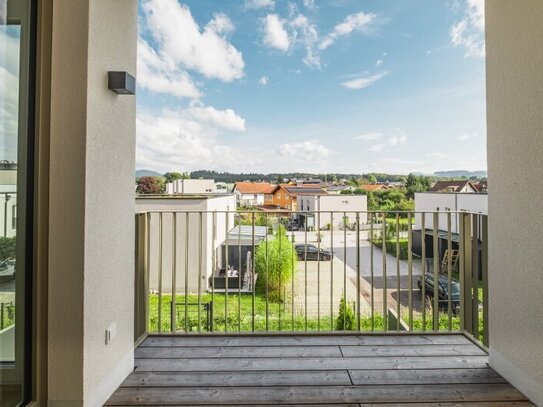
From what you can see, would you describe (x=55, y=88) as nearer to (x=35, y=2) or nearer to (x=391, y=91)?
(x=35, y=2)

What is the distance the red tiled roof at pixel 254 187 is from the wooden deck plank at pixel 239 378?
160 inches

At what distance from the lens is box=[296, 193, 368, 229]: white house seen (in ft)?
9.18

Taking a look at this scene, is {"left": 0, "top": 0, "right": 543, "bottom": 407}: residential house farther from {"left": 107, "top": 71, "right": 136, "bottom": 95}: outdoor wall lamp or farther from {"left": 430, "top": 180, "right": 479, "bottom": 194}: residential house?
{"left": 430, "top": 180, "right": 479, "bottom": 194}: residential house

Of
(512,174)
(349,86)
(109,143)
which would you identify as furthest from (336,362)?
(349,86)

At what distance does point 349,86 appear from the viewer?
13.1 metres

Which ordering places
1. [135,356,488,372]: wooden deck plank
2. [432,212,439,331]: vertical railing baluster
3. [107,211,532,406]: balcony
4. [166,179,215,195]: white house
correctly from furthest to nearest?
1. [166,179,215,195]: white house
2. [432,212,439,331]: vertical railing baluster
3. [135,356,488,372]: wooden deck plank
4. [107,211,532,406]: balcony

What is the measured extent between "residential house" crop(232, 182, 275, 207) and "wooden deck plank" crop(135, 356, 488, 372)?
3.03 metres

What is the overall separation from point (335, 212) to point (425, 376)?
134 cm

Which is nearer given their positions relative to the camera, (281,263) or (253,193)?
(281,263)

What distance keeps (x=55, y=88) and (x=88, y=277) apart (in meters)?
0.95

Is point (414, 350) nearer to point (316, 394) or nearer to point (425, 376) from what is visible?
point (425, 376)

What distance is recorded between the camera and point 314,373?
206 cm

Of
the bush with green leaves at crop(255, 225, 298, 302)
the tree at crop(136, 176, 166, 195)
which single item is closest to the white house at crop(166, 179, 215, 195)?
the tree at crop(136, 176, 166, 195)

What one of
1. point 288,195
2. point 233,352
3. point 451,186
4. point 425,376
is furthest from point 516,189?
point 288,195
